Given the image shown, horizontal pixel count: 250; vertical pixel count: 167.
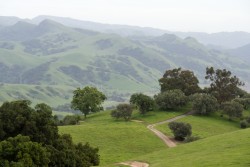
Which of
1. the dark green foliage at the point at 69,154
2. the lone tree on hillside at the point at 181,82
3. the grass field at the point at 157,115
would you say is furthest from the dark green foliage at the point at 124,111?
the dark green foliage at the point at 69,154

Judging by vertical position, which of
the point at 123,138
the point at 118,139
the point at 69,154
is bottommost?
the point at 118,139

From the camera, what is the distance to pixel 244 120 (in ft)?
388

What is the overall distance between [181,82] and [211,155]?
10123 centimetres

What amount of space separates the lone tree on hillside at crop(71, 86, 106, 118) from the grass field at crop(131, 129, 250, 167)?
2812 inches

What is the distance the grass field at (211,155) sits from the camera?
41.7 m

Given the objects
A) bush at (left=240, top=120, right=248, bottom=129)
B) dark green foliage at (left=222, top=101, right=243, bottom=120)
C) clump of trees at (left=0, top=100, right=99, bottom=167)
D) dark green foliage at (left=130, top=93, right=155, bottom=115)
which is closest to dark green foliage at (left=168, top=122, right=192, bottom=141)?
dark green foliage at (left=130, top=93, right=155, bottom=115)

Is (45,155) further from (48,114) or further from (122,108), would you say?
(122,108)

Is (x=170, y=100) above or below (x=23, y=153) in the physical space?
above

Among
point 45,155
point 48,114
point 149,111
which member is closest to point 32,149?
point 45,155

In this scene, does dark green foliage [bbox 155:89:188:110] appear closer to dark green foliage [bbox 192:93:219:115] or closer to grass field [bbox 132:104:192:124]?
grass field [bbox 132:104:192:124]

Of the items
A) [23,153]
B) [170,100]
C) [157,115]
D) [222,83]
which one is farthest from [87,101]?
[23,153]

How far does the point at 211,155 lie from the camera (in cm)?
4878

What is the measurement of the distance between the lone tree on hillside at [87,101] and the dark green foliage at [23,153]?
8419cm

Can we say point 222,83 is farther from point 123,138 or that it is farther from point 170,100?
point 123,138
